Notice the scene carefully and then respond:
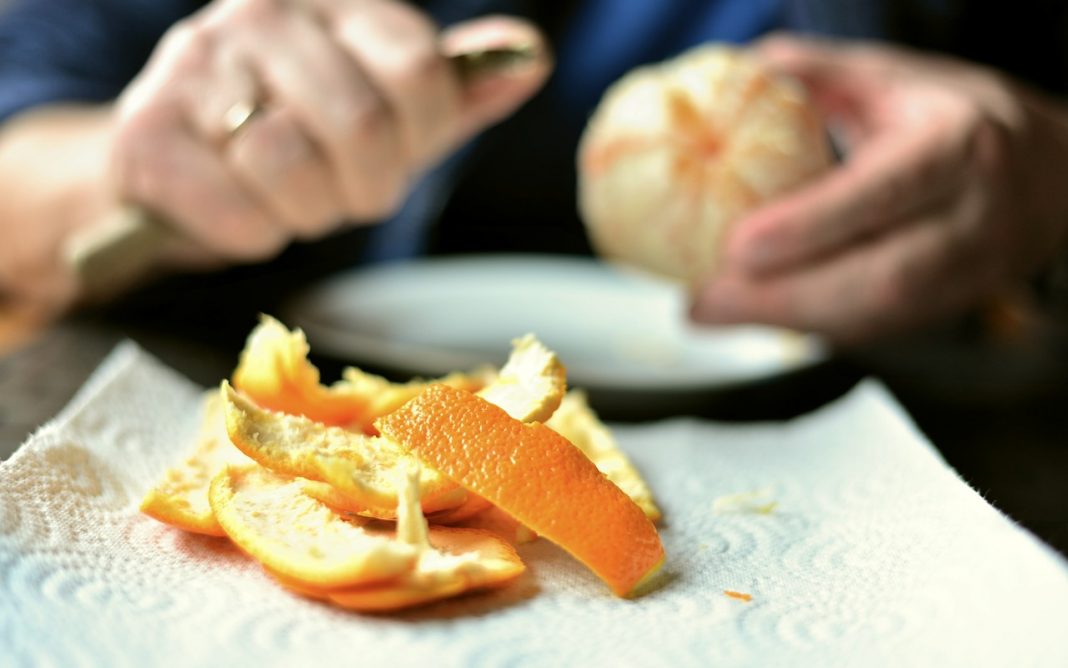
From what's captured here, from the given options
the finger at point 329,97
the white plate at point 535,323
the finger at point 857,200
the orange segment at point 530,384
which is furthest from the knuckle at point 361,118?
the orange segment at point 530,384

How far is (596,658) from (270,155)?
0.84 metres

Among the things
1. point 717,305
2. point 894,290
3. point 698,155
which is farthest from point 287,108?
point 894,290

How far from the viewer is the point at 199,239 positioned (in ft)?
4.10

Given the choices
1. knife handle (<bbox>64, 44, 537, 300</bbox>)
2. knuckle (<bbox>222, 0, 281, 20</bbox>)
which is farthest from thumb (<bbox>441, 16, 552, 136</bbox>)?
knuckle (<bbox>222, 0, 281, 20</bbox>)

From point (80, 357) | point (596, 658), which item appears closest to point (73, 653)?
point (596, 658)

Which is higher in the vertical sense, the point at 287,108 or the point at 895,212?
the point at 287,108

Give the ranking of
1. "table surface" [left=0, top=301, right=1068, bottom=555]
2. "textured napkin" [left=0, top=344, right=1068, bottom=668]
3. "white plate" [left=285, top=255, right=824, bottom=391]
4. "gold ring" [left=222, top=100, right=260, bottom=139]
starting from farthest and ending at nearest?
"white plate" [left=285, top=255, right=824, bottom=391] < "gold ring" [left=222, top=100, right=260, bottom=139] < "table surface" [left=0, top=301, right=1068, bottom=555] < "textured napkin" [left=0, top=344, right=1068, bottom=668]

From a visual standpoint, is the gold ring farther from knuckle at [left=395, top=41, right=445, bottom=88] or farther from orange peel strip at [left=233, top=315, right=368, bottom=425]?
orange peel strip at [left=233, top=315, right=368, bottom=425]

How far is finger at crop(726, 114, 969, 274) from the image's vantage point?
113cm

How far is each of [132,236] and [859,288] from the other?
944 millimetres

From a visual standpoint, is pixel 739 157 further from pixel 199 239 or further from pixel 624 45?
pixel 624 45

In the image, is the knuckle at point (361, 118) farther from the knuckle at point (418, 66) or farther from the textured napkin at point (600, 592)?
the textured napkin at point (600, 592)

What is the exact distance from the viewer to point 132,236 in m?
1.13

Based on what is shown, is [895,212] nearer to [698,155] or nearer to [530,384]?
[698,155]
